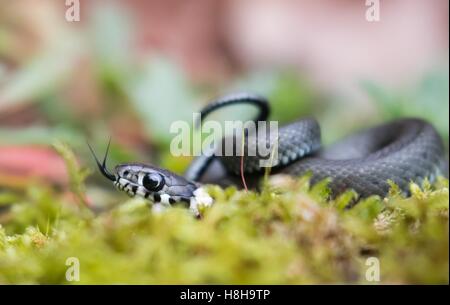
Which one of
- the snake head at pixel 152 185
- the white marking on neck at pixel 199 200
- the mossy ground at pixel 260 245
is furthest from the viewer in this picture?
the snake head at pixel 152 185

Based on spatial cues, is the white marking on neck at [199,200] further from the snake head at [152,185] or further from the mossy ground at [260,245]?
the mossy ground at [260,245]

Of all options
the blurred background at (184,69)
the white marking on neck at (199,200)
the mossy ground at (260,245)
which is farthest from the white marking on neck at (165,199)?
A: the blurred background at (184,69)

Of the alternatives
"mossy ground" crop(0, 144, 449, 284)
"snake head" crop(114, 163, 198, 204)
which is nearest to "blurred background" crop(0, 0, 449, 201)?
"snake head" crop(114, 163, 198, 204)

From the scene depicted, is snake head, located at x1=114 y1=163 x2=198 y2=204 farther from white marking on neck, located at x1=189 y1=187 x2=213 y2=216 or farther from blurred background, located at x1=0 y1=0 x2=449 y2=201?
blurred background, located at x1=0 y1=0 x2=449 y2=201

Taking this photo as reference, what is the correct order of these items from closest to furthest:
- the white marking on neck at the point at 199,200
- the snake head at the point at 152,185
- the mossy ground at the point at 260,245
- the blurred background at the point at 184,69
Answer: the mossy ground at the point at 260,245 < the white marking on neck at the point at 199,200 < the snake head at the point at 152,185 < the blurred background at the point at 184,69

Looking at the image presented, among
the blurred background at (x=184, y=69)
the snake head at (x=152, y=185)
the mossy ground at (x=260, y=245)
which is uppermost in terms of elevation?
the blurred background at (x=184, y=69)

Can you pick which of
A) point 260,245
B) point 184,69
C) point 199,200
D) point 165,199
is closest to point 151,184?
point 165,199

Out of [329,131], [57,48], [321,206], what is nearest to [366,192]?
[321,206]

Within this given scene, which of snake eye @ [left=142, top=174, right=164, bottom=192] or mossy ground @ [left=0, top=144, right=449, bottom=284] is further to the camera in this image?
snake eye @ [left=142, top=174, right=164, bottom=192]
